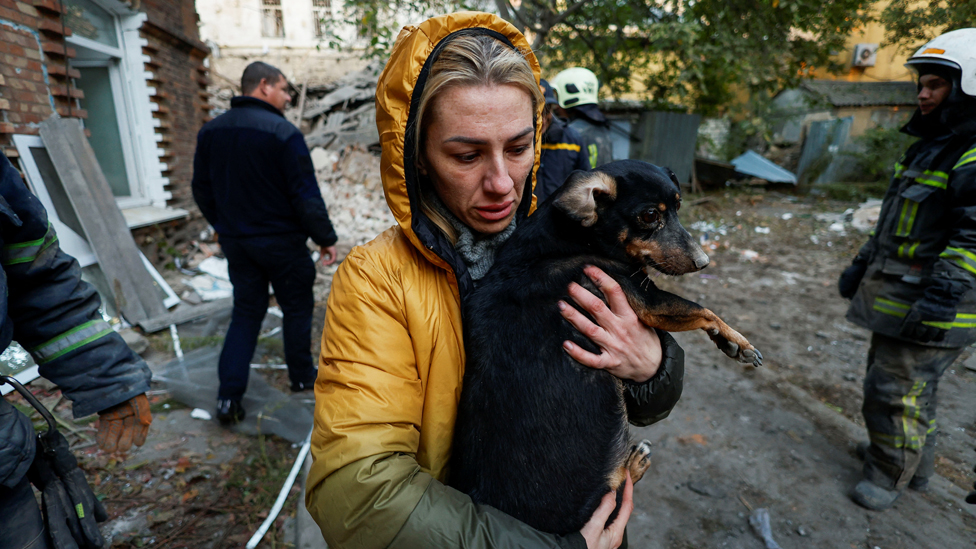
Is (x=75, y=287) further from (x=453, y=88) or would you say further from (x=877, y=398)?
(x=877, y=398)

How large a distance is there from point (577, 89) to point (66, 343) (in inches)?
204

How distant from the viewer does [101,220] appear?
5539 millimetres

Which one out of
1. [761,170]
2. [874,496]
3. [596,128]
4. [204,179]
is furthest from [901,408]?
[761,170]

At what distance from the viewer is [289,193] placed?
13.5 ft

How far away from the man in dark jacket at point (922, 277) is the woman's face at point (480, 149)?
→ 3007mm

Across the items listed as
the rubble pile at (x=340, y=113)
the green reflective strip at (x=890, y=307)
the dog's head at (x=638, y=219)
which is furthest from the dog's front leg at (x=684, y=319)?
the rubble pile at (x=340, y=113)

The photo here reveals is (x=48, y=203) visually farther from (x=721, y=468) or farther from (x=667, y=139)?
(x=667, y=139)

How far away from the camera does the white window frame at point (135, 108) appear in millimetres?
6820

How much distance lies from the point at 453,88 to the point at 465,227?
1.42 ft

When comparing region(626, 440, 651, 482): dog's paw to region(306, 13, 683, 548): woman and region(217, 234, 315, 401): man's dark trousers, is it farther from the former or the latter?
region(217, 234, 315, 401): man's dark trousers

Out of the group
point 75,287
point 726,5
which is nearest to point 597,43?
point 726,5

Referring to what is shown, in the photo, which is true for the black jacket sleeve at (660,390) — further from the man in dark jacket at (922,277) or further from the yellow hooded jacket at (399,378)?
the man in dark jacket at (922,277)

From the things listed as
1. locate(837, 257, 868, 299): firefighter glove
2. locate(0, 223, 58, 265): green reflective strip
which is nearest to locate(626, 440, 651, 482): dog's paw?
locate(0, 223, 58, 265): green reflective strip

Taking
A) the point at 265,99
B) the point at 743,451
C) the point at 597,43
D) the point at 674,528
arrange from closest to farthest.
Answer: the point at 674,528 < the point at 743,451 < the point at 265,99 < the point at 597,43
